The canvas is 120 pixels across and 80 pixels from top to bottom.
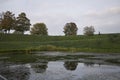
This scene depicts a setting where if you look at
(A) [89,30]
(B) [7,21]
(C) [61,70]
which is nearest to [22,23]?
(B) [7,21]

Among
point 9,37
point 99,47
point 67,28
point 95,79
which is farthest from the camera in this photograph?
point 67,28

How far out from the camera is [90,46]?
90.3 meters

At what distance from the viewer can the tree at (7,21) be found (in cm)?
11581

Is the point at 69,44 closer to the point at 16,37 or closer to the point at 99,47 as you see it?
the point at 99,47

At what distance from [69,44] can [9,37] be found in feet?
105

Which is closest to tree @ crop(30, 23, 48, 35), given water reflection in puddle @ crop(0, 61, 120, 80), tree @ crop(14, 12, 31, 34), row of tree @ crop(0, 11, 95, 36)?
row of tree @ crop(0, 11, 95, 36)

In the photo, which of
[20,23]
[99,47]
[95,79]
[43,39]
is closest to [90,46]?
[99,47]

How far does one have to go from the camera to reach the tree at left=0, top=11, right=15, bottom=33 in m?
116

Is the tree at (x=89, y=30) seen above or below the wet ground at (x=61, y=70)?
above

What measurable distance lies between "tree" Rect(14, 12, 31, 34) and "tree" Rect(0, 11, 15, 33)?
7355 millimetres

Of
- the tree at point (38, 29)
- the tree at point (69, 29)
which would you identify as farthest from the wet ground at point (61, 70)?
the tree at point (69, 29)

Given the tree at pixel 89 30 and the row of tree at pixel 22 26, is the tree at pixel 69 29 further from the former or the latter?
the tree at pixel 89 30

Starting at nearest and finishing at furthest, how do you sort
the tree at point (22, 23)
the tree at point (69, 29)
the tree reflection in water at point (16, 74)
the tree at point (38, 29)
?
the tree reflection in water at point (16, 74) → the tree at point (22, 23) → the tree at point (38, 29) → the tree at point (69, 29)

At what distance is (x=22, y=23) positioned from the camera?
130m
